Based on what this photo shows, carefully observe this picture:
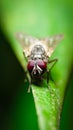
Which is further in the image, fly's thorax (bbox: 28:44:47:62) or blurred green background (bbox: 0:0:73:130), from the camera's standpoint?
fly's thorax (bbox: 28:44:47:62)

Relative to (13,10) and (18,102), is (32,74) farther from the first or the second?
(13,10)

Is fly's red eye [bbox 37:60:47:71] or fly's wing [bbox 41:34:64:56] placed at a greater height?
fly's wing [bbox 41:34:64:56]

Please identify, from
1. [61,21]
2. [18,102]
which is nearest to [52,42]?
[61,21]

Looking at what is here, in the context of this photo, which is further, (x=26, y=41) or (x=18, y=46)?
(x=26, y=41)

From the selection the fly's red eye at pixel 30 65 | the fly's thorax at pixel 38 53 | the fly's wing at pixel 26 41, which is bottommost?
the fly's red eye at pixel 30 65

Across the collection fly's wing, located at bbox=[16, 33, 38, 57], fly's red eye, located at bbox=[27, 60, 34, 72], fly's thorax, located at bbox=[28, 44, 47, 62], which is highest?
fly's wing, located at bbox=[16, 33, 38, 57]

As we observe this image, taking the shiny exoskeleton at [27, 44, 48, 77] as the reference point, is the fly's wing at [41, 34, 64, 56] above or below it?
above
